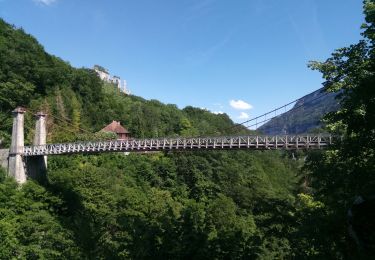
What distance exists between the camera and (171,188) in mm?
43031

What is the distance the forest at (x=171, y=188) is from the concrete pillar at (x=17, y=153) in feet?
3.25

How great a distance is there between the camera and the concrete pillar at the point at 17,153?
30.1 metres

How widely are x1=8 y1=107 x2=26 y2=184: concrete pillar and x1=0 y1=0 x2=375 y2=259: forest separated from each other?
991mm

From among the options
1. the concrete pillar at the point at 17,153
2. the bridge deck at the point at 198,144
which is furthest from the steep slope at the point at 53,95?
the bridge deck at the point at 198,144

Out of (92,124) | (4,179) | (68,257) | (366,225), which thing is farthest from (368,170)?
(92,124)

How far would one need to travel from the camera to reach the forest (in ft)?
→ 28.5

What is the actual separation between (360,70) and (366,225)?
487 cm

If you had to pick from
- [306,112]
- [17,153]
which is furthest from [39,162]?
[306,112]

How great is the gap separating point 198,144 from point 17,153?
46.9ft

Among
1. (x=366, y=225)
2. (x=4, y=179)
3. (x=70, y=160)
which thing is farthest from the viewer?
(x=70, y=160)

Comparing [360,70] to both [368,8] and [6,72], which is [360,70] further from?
[6,72]

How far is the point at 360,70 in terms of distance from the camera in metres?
10.2

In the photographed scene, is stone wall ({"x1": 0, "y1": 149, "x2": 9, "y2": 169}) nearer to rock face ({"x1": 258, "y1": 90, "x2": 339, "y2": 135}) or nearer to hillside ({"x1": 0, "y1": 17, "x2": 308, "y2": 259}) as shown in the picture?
hillside ({"x1": 0, "y1": 17, "x2": 308, "y2": 259})

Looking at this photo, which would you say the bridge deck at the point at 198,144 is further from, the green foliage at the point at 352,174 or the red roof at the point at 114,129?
the red roof at the point at 114,129
